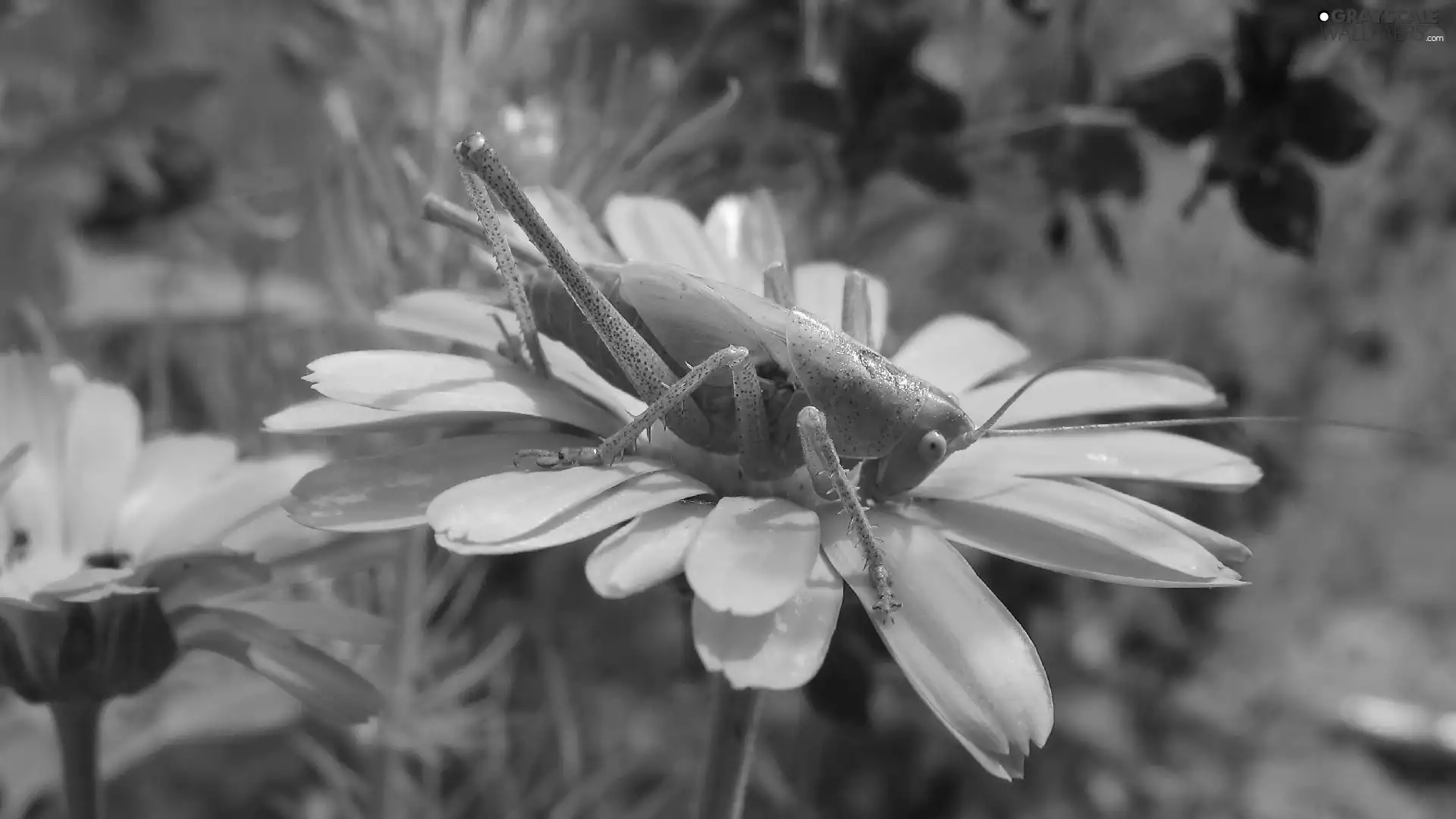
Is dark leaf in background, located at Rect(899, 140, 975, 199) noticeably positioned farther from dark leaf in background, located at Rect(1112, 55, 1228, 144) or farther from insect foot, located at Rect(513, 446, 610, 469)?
insect foot, located at Rect(513, 446, 610, 469)

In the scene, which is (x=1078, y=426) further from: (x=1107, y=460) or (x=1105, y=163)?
(x=1105, y=163)

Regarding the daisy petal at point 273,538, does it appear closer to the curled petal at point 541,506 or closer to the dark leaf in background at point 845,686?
the curled petal at point 541,506

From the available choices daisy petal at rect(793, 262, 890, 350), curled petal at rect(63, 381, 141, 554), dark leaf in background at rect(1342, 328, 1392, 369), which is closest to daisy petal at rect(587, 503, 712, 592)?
daisy petal at rect(793, 262, 890, 350)

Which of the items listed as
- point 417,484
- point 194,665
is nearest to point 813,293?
point 417,484

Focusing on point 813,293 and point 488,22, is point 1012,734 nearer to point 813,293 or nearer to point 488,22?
point 813,293

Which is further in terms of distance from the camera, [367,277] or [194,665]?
[367,277]

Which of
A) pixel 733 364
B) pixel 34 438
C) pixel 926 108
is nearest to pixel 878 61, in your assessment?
pixel 926 108
